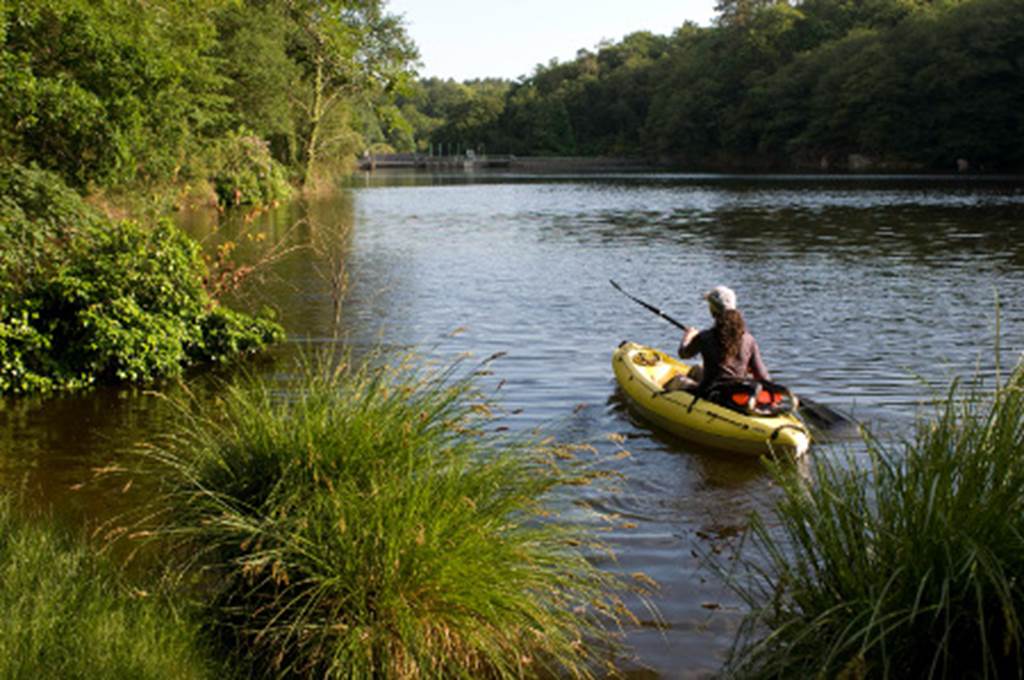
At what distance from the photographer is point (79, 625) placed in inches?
136

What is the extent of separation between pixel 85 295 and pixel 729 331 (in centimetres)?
594

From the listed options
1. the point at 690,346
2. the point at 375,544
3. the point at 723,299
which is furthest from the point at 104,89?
the point at 375,544

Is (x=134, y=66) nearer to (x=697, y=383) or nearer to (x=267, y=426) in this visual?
(x=697, y=383)

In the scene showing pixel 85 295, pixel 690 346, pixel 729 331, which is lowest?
pixel 690 346

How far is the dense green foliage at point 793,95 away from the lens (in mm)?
64250

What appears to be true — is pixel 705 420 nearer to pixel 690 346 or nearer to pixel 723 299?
pixel 690 346

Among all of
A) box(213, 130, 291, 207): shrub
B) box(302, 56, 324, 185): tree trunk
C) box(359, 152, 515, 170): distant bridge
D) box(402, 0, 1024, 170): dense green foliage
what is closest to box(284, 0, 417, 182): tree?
box(302, 56, 324, 185): tree trunk

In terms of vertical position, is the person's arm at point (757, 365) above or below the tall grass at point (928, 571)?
below

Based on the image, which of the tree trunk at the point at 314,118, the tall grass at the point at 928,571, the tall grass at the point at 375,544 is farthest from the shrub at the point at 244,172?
the tall grass at the point at 928,571

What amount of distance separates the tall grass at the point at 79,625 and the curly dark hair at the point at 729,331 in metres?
5.25

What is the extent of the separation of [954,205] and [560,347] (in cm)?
2874

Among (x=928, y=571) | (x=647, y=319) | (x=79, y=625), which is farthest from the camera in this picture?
(x=647, y=319)

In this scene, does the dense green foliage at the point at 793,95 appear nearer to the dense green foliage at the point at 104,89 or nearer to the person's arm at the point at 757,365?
the dense green foliage at the point at 104,89

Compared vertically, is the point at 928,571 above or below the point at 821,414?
above
